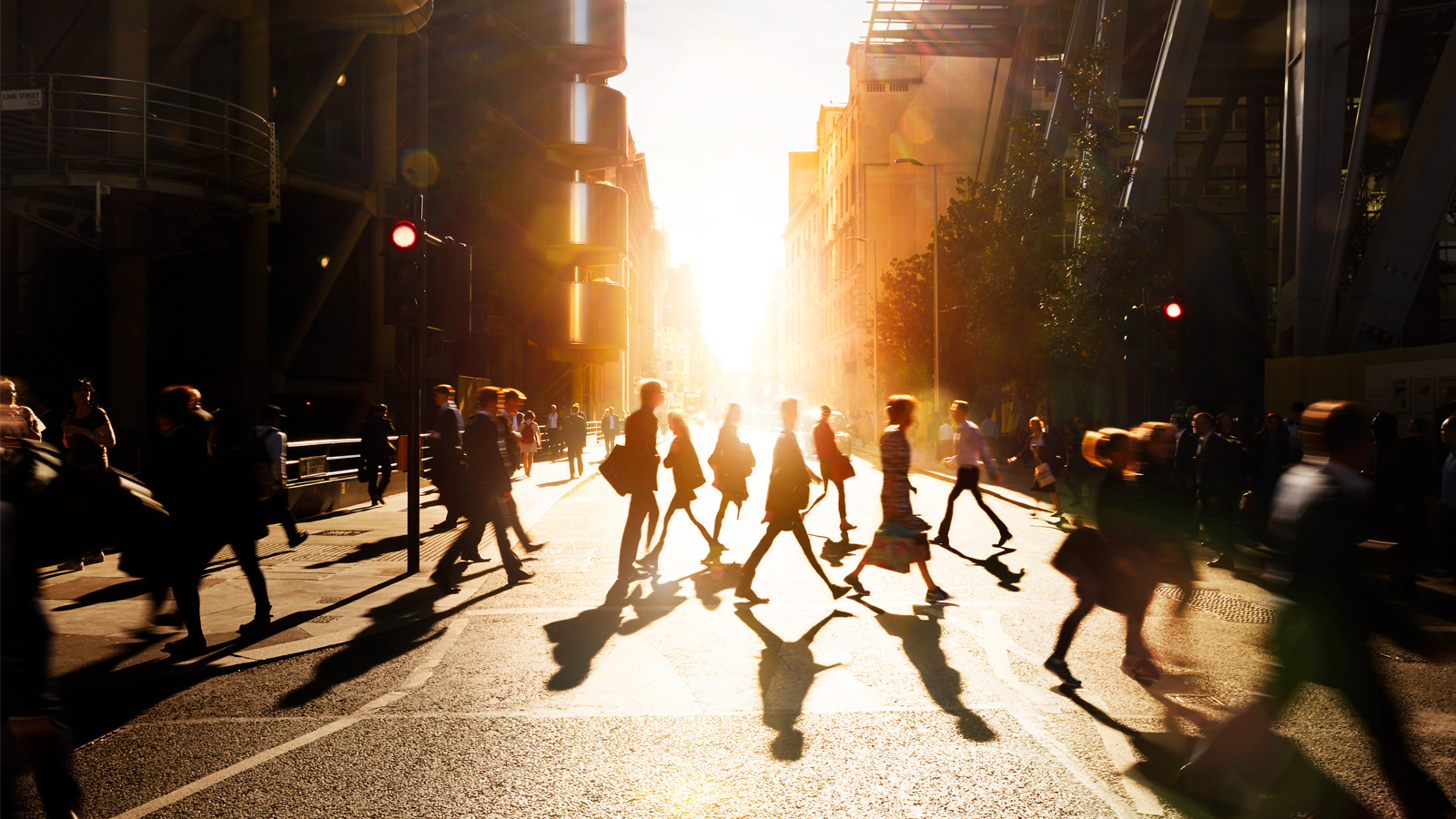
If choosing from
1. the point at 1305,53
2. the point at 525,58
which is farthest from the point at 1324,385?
the point at 525,58

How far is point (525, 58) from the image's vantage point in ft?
136

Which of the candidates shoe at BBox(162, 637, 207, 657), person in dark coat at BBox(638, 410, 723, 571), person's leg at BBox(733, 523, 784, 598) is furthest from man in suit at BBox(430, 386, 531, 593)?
shoe at BBox(162, 637, 207, 657)

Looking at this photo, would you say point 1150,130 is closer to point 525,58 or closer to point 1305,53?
point 1305,53

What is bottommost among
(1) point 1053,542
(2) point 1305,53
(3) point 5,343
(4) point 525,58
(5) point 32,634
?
(1) point 1053,542

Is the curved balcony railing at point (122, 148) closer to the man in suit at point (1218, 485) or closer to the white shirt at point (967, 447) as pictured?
the white shirt at point (967, 447)

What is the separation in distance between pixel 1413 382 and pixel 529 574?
12.1 m

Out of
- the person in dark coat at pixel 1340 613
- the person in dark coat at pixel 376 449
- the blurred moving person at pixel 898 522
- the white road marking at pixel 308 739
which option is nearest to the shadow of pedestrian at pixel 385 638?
the white road marking at pixel 308 739

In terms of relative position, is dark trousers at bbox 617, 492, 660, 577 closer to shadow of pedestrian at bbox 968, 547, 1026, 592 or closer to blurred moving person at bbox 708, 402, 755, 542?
blurred moving person at bbox 708, 402, 755, 542

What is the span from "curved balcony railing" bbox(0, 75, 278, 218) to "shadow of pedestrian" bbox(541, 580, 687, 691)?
515 inches

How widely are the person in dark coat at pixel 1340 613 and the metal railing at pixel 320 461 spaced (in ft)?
40.6

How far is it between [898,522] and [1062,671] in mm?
2744

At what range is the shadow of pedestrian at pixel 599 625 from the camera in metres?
6.34

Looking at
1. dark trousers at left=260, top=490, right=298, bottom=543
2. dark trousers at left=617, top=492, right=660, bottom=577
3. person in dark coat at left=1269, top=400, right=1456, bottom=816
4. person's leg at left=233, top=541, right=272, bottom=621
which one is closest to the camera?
person in dark coat at left=1269, top=400, right=1456, bottom=816

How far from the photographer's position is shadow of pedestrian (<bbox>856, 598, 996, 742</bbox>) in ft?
16.9
